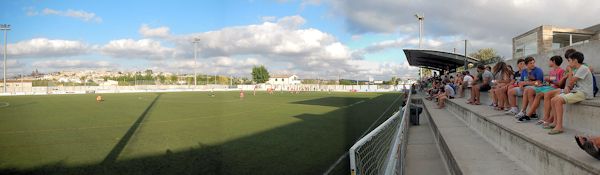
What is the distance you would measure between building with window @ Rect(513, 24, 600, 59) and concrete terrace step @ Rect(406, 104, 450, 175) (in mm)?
8632

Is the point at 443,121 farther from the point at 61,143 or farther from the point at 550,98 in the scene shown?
the point at 61,143

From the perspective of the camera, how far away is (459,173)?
4465 mm

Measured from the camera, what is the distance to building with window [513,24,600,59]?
16812 millimetres

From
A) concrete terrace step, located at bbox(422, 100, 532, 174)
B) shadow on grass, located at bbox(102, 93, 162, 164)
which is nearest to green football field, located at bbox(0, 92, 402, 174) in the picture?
shadow on grass, located at bbox(102, 93, 162, 164)

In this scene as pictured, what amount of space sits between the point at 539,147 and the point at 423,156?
10.8ft

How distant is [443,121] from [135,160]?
6581 millimetres

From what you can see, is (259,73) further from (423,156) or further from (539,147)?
(539,147)

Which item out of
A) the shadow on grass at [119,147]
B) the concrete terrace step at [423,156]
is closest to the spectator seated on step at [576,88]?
the concrete terrace step at [423,156]

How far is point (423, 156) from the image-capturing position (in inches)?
283

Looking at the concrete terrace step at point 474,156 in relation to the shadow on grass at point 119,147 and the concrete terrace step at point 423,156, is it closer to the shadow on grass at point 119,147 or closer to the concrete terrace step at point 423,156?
the concrete terrace step at point 423,156

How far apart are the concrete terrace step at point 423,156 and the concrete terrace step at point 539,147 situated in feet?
2.84

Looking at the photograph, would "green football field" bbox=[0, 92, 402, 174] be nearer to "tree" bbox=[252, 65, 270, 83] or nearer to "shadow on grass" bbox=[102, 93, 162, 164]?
"shadow on grass" bbox=[102, 93, 162, 164]

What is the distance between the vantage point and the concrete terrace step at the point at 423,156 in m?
6.08

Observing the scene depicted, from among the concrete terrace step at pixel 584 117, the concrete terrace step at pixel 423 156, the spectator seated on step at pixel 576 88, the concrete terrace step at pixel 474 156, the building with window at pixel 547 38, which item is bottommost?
the concrete terrace step at pixel 423 156
